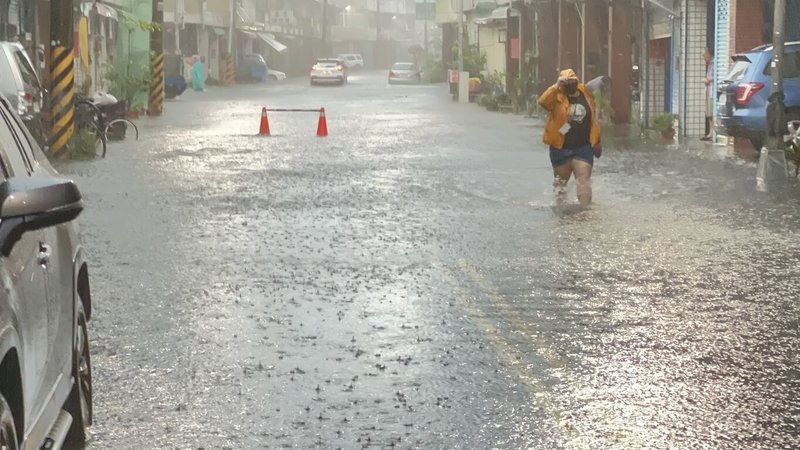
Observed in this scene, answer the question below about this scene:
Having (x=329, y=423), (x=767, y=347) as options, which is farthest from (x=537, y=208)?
(x=329, y=423)

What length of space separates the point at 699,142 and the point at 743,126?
191 inches

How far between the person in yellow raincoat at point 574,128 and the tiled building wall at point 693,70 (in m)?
14.4

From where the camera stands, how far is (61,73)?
87.0 ft

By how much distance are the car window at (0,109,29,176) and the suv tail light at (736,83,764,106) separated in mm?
19888

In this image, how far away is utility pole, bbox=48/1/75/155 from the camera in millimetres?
26141

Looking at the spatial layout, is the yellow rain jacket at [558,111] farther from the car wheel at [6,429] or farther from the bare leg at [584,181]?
the car wheel at [6,429]

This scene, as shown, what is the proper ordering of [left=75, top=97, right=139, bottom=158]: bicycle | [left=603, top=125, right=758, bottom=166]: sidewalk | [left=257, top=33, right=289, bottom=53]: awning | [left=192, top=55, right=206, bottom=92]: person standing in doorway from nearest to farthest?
[left=603, top=125, right=758, bottom=166]: sidewalk, [left=75, top=97, right=139, bottom=158]: bicycle, [left=192, top=55, right=206, bottom=92]: person standing in doorway, [left=257, top=33, right=289, bottom=53]: awning

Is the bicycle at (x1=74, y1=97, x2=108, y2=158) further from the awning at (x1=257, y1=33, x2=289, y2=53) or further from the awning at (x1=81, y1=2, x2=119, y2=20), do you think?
the awning at (x1=257, y1=33, x2=289, y2=53)

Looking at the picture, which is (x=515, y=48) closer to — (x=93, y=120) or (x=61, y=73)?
(x=93, y=120)

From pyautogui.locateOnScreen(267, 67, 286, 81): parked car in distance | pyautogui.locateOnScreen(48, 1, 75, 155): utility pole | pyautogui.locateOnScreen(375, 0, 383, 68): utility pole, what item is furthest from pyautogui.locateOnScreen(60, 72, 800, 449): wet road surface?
pyautogui.locateOnScreen(375, 0, 383, 68): utility pole

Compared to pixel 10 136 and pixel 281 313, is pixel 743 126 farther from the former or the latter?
pixel 10 136

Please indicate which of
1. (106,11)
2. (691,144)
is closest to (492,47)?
(106,11)

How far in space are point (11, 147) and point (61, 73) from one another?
21.1m

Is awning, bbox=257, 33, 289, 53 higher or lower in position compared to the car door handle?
higher
